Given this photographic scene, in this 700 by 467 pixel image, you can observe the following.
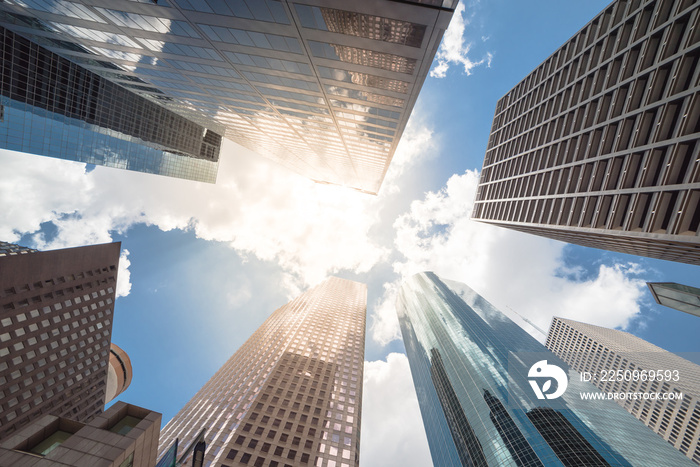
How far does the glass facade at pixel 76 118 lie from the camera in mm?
56406

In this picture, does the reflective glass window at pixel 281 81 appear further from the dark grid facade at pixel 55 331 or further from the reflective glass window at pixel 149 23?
the dark grid facade at pixel 55 331

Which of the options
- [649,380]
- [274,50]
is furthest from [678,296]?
[649,380]

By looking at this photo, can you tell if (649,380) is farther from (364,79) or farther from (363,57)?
(363,57)

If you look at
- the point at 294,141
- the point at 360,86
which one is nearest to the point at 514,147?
the point at 294,141

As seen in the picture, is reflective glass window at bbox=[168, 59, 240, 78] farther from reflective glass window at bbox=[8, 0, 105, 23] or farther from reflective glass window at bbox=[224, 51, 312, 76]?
reflective glass window at bbox=[8, 0, 105, 23]

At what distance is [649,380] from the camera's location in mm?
146625

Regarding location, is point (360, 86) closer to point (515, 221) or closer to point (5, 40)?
point (515, 221)

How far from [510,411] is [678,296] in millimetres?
64031

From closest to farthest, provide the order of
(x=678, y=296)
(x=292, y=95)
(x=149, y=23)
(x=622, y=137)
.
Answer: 1. (x=149, y=23)
2. (x=292, y=95)
3. (x=678, y=296)
4. (x=622, y=137)

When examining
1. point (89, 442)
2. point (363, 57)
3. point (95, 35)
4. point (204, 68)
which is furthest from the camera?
point (204, 68)

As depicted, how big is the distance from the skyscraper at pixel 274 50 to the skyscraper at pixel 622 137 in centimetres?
2630

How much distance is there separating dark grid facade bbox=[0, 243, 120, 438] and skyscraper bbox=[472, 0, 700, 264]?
92.2 m

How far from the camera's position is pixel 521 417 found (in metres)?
74.2

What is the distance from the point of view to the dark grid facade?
49156 mm
